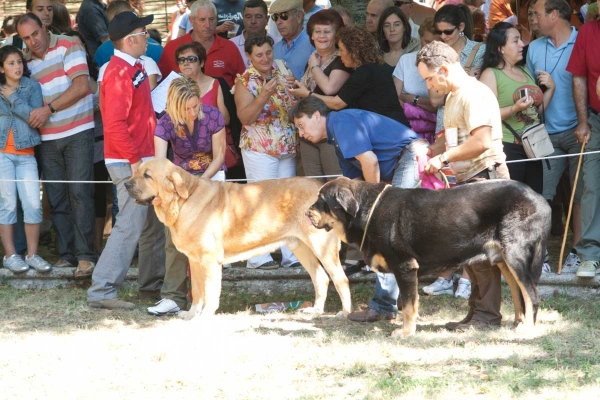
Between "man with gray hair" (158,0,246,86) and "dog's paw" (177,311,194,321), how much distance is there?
278 centimetres

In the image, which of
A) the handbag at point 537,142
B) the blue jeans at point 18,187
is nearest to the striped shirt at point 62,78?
the blue jeans at point 18,187

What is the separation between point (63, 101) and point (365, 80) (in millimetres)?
3190

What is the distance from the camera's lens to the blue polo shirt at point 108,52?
10.2 m

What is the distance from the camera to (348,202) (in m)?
7.23

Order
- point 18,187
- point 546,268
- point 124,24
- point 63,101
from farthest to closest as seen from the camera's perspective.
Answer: point 18,187 → point 63,101 → point 546,268 → point 124,24

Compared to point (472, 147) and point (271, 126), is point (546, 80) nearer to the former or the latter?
point (472, 147)

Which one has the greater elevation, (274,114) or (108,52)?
(108,52)

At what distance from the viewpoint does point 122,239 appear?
9.02m

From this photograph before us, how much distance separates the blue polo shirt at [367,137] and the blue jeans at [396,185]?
0.07m

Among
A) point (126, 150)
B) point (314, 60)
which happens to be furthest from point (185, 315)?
point (314, 60)

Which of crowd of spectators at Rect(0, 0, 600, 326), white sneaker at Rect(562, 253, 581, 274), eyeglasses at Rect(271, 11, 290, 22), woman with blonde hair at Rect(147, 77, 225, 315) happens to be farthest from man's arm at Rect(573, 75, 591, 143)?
woman with blonde hair at Rect(147, 77, 225, 315)

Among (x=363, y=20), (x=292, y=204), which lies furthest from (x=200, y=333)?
(x=363, y=20)

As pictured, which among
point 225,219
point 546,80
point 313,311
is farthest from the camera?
point 546,80

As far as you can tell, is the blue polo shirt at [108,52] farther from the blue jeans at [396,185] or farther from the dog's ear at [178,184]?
the blue jeans at [396,185]
